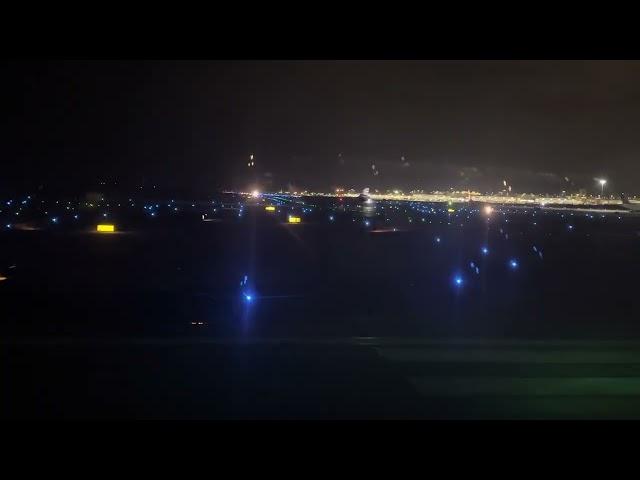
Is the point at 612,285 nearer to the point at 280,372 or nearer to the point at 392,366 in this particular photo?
the point at 392,366

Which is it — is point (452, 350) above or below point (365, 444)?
below

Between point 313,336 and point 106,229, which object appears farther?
point 106,229

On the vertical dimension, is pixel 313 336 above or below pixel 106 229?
above

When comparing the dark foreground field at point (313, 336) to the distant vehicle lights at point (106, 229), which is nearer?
the dark foreground field at point (313, 336)

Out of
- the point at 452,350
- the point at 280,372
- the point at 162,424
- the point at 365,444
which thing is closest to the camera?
the point at 365,444

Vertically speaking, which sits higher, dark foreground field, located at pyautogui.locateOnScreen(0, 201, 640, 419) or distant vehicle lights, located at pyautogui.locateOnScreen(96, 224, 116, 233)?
dark foreground field, located at pyautogui.locateOnScreen(0, 201, 640, 419)

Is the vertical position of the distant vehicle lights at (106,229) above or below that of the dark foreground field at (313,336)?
below

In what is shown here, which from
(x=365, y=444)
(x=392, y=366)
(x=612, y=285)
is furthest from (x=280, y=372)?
(x=612, y=285)

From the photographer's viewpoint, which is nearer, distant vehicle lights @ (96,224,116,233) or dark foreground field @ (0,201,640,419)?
dark foreground field @ (0,201,640,419)
